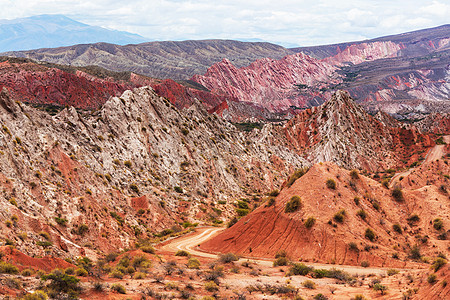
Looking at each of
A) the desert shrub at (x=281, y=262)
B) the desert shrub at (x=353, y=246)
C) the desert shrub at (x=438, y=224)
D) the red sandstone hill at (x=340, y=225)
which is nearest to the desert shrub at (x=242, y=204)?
the red sandstone hill at (x=340, y=225)

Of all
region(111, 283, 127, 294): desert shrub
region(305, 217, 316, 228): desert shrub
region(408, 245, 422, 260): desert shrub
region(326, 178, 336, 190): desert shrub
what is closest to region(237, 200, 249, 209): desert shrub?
region(326, 178, 336, 190): desert shrub

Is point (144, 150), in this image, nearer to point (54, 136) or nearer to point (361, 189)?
point (54, 136)

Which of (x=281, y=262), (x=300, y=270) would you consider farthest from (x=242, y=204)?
(x=300, y=270)

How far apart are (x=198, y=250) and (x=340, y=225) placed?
15.3m

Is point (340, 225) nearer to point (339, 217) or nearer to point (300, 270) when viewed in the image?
point (339, 217)

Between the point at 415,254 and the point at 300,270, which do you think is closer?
the point at 300,270

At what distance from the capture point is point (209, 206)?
63.5m

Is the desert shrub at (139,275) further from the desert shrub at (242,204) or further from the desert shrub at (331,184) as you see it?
the desert shrub at (242,204)

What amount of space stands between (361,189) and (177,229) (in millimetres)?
25014

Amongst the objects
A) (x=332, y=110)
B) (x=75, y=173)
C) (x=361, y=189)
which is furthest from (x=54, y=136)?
(x=332, y=110)

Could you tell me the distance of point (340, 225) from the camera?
3588cm

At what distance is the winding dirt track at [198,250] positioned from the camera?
3005 cm

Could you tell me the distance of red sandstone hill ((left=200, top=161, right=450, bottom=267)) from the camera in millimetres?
34000

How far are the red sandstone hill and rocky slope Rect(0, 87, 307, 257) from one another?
1348cm
